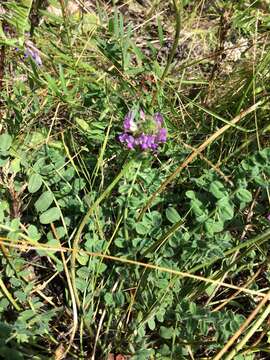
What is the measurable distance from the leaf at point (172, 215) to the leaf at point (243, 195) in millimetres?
134

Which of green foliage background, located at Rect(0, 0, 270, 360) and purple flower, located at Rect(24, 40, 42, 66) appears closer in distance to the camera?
green foliage background, located at Rect(0, 0, 270, 360)

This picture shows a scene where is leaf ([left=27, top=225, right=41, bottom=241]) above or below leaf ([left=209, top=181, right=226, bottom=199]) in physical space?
below

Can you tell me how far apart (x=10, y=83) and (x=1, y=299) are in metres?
0.59

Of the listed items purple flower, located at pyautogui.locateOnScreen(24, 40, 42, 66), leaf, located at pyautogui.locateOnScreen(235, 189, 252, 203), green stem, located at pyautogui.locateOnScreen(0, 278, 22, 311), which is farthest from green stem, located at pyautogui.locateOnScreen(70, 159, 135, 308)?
purple flower, located at pyautogui.locateOnScreen(24, 40, 42, 66)

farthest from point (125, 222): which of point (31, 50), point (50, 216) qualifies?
point (31, 50)

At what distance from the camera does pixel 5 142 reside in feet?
4.16

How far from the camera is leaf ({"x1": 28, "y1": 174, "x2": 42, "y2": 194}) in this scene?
1289 mm

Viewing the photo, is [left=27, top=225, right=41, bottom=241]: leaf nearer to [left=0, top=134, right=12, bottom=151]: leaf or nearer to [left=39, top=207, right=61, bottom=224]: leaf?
[left=39, top=207, right=61, bottom=224]: leaf

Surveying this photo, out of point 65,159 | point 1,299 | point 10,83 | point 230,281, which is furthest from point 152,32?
point 1,299

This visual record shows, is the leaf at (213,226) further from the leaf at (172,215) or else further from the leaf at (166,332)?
the leaf at (166,332)

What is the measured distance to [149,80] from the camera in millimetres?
1451

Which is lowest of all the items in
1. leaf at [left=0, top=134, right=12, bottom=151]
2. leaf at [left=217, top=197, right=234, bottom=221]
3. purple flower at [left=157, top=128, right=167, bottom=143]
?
leaf at [left=217, top=197, right=234, bottom=221]

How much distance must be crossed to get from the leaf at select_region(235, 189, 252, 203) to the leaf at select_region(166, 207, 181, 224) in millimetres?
134

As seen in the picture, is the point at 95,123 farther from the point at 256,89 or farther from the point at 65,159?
the point at 256,89
